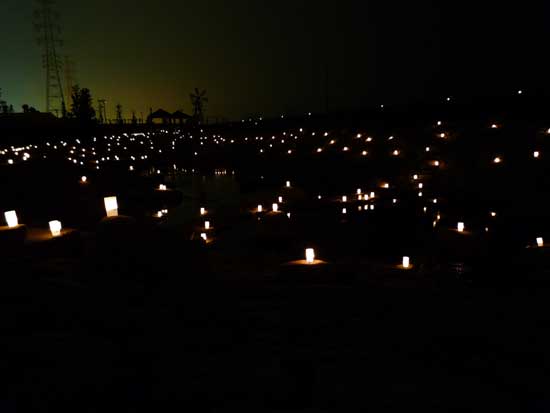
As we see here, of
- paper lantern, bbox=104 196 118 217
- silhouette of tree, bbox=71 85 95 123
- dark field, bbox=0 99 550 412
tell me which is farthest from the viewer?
silhouette of tree, bbox=71 85 95 123

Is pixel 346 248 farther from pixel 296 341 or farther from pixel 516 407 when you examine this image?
pixel 516 407

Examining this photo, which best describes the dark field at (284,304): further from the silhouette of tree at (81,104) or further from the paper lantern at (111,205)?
the silhouette of tree at (81,104)

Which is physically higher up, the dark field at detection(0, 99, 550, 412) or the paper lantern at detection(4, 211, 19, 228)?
the paper lantern at detection(4, 211, 19, 228)

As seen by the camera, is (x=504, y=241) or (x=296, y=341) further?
(x=504, y=241)

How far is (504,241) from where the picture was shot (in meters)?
10.5

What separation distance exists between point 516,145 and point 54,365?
61.0ft

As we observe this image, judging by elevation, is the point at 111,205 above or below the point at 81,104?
below

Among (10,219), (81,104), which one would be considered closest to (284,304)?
(10,219)

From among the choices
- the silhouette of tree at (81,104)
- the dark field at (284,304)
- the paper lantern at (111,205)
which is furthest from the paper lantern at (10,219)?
the silhouette of tree at (81,104)

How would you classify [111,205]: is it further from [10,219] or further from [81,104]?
[81,104]

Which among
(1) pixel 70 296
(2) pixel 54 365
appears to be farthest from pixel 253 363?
(1) pixel 70 296

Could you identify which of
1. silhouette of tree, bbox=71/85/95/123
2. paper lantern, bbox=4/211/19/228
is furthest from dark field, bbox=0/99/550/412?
silhouette of tree, bbox=71/85/95/123

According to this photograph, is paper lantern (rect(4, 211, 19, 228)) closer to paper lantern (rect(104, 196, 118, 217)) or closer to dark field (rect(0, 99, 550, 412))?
dark field (rect(0, 99, 550, 412))

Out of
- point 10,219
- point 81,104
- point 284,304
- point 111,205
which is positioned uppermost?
A: point 81,104
